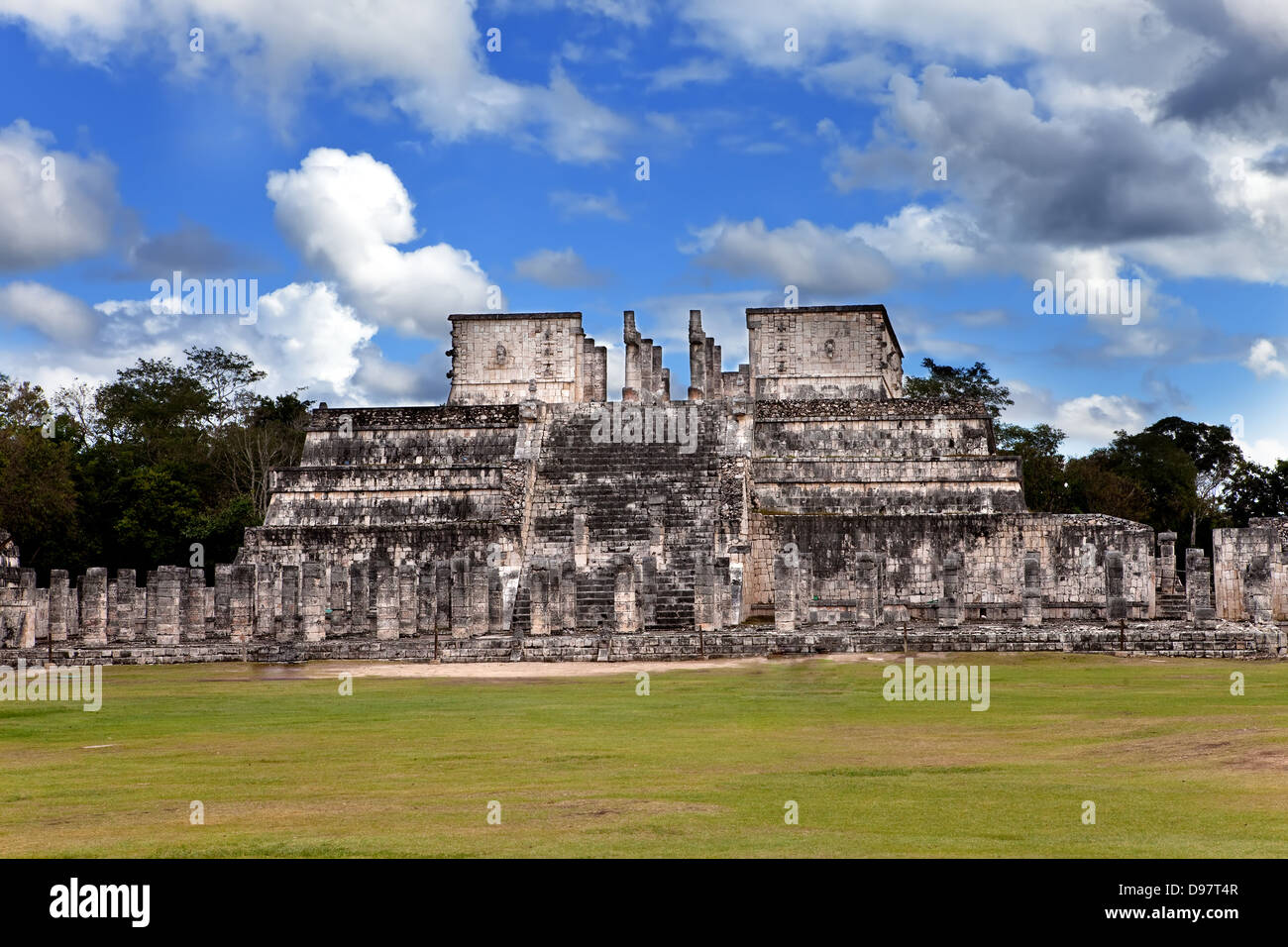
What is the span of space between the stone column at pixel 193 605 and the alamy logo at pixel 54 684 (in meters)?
3.95

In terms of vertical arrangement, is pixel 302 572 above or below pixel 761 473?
below

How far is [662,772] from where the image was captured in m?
11.4

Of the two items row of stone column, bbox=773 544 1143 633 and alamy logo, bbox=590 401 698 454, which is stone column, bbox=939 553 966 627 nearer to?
row of stone column, bbox=773 544 1143 633

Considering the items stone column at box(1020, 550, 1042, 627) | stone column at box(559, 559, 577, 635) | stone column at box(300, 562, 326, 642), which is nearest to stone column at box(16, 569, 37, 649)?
stone column at box(300, 562, 326, 642)

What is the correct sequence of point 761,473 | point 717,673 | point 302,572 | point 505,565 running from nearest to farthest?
point 717,673, point 302,572, point 505,565, point 761,473

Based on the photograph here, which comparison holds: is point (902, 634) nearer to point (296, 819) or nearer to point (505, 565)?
point (505, 565)

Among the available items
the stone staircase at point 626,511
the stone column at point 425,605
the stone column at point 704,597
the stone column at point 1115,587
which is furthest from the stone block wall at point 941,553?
the stone column at point 425,605

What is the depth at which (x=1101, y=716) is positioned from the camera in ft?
48.6

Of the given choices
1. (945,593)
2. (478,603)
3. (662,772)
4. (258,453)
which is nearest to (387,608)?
(478,603)

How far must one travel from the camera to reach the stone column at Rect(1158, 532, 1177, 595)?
29984 millimetres
